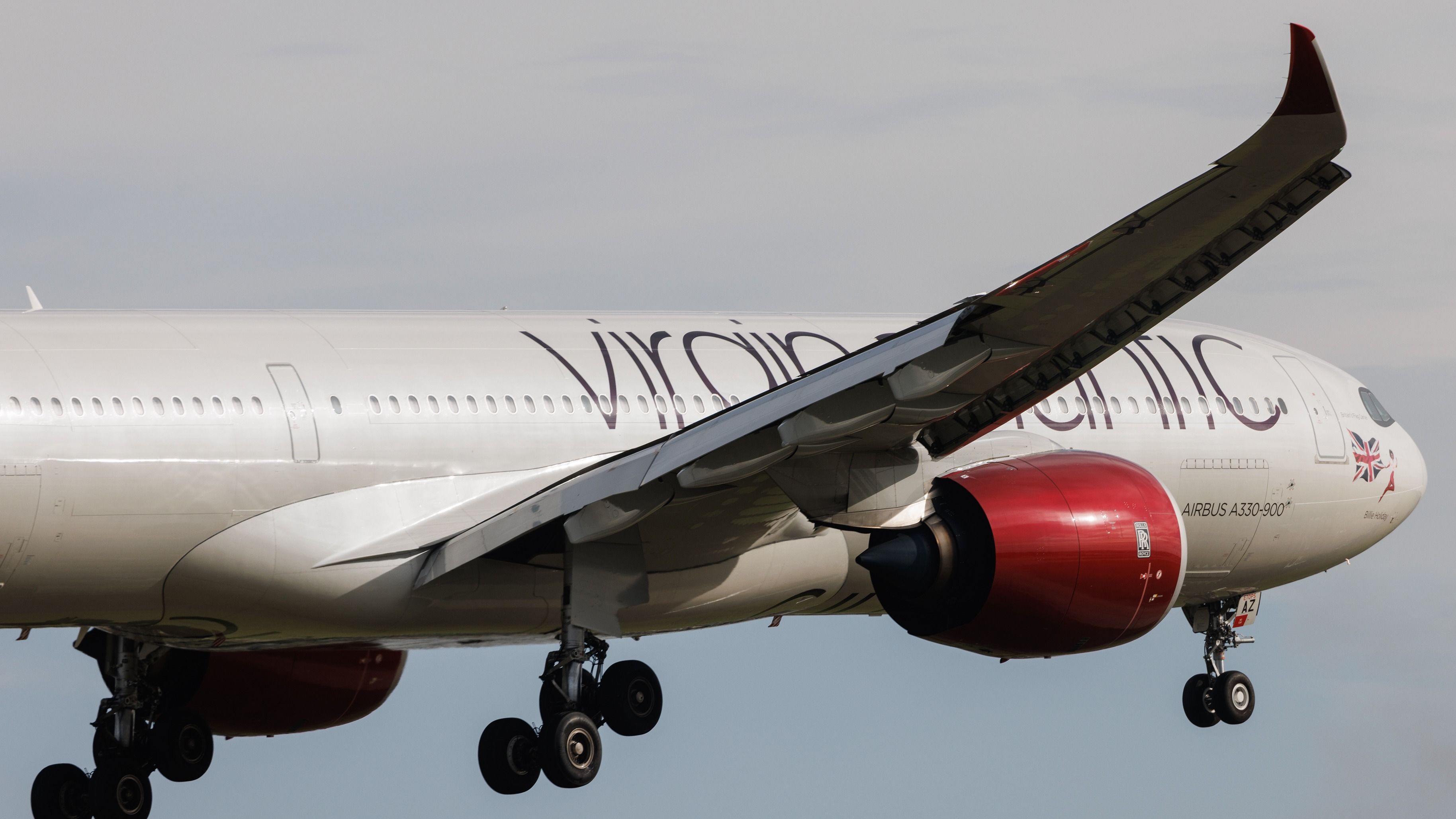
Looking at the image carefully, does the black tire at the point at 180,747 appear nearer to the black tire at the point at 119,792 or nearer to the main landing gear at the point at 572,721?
the black tire at the point at 119,792

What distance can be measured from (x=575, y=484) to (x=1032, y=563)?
153 inches

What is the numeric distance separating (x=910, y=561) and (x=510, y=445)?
407cm

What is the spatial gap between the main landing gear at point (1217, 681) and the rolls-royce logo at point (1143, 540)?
669 cm

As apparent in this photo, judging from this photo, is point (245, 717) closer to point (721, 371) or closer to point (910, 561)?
point (721, 371)

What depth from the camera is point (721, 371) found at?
2034 cm

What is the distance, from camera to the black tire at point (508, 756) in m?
21.4

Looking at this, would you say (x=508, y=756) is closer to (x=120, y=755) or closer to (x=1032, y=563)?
(x=120, y=755)

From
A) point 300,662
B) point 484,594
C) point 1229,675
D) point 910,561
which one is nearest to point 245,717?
point 300,662

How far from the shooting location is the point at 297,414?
59.1 feet

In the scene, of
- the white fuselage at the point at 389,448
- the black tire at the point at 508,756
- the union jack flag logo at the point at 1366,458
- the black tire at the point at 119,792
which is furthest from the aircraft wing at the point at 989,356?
the union jack flag logo at the point at 1366,458

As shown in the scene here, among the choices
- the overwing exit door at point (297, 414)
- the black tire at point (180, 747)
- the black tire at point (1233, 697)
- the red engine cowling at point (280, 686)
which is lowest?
the black tire at point (1233, 697)

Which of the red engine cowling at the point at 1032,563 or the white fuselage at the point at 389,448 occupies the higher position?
the white fuselage at the point at 389,448

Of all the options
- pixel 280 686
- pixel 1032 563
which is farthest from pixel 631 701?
pixel 1032 563

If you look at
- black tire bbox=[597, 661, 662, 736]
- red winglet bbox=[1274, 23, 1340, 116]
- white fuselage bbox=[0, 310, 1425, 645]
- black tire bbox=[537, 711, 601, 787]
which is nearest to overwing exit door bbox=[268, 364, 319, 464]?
white fuselage bbox=[0, 310, 1425, 645]
